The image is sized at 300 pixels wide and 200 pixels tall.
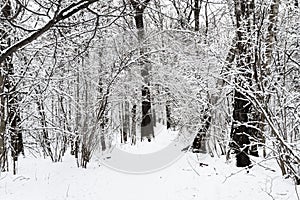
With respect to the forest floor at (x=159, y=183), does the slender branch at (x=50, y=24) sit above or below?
above

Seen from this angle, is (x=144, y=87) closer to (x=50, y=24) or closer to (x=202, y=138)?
(x=202, y=138)

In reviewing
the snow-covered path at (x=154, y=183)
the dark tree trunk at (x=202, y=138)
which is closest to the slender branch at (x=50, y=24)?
the snow-covered path at (x=154, y=183)

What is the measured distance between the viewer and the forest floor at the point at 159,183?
17.2ft

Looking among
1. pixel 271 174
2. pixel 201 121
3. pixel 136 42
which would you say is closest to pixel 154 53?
pixel 136 42

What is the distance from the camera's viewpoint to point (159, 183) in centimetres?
639

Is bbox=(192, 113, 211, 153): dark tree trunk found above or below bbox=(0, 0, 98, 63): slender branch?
below

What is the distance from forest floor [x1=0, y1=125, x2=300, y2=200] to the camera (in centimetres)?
523

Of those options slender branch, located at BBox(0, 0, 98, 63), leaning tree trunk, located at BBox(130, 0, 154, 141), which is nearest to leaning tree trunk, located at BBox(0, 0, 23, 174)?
leaning tree trunk, located at BBox(130, 0, 154, 141)

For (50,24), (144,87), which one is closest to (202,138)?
(144,87)

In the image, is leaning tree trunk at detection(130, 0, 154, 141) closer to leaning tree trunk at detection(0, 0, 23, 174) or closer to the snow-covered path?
leaning tree trunk at detection(0, 0, 23, 174)

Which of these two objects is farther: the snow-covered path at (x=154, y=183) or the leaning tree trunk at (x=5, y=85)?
the leaning tree trunk at (x=5, y=85)

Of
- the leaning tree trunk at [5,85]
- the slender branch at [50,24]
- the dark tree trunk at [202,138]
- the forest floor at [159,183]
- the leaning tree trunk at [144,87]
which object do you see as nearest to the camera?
the slender branch at [50,24]

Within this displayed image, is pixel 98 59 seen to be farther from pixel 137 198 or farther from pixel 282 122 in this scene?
pixel 282 122

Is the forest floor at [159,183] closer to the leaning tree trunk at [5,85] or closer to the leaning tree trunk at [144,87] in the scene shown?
the leaning tree trunk at [5,85]
